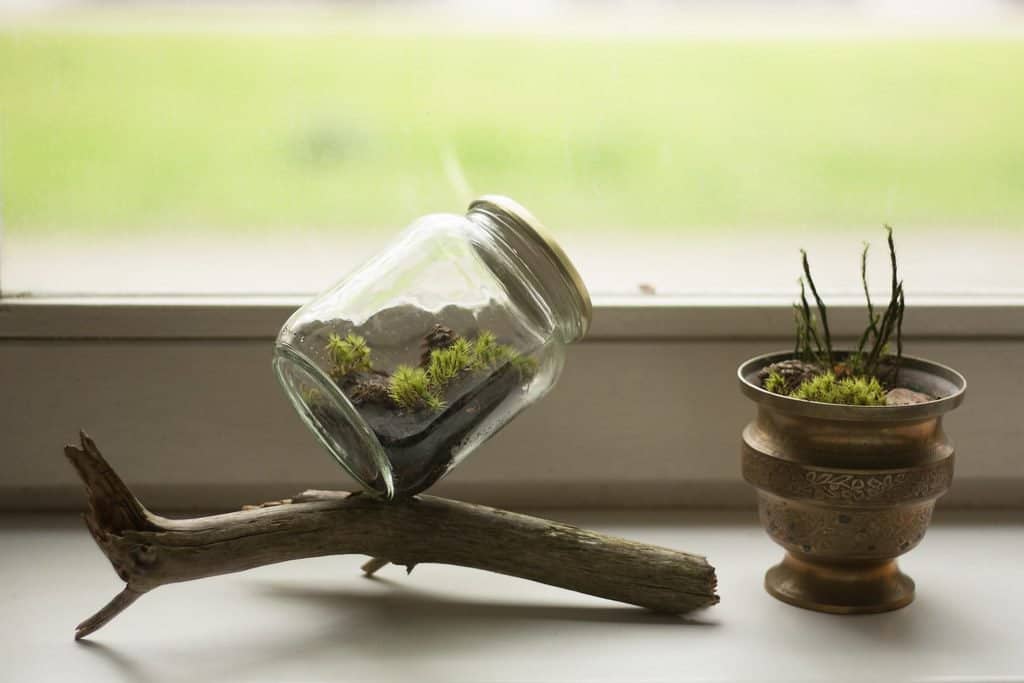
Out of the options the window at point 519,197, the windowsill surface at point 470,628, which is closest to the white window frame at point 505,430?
the window at point 519,197

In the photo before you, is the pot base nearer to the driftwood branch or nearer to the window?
the driftwood branch

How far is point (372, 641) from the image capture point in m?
0.94

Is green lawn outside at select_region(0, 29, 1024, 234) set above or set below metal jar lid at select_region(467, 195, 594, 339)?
above

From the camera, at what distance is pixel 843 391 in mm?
952

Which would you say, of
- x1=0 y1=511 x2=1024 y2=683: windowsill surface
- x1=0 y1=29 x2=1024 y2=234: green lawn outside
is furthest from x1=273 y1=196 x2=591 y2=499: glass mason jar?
x1=0 y1=29 x2=1024 y2=234: green lawn outside

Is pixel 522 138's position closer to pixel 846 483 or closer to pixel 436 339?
pixel 436 339

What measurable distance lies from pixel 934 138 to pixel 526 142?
1.44 ft

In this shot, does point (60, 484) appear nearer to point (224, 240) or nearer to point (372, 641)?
point (224, 240)

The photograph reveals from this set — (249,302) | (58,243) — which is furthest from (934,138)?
(58,243)

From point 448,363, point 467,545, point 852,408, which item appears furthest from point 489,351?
point 852,408

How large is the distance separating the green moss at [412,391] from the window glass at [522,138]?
13.4 inches

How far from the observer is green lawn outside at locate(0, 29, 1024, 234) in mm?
1192

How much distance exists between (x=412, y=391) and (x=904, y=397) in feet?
1.38

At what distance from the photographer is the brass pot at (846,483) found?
0.91 meters
